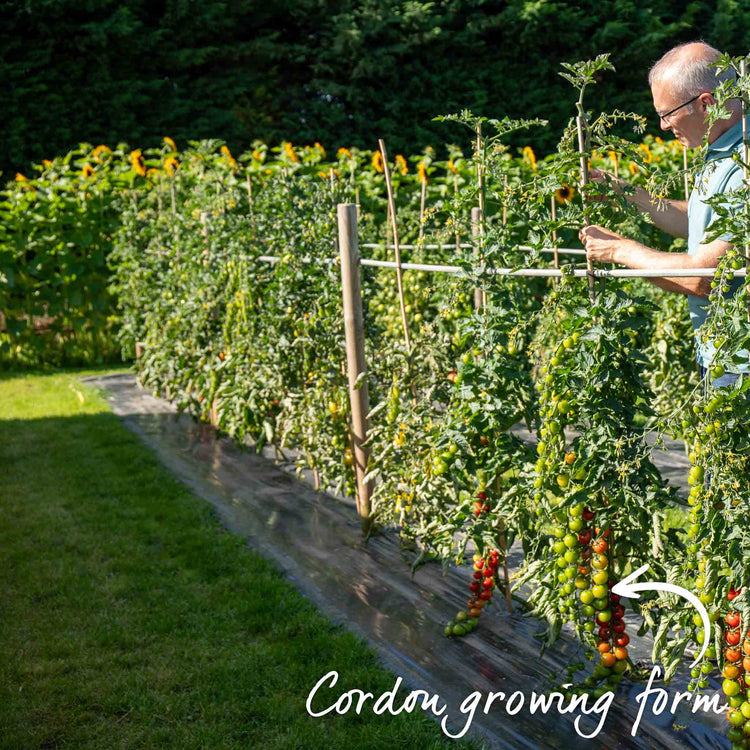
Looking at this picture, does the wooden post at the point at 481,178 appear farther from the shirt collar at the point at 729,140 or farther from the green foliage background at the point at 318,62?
the green foliage background at the point at 318,62

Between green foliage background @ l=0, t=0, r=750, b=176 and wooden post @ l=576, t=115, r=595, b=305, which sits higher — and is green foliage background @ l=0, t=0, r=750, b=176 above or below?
above

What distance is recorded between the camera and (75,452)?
5391mm

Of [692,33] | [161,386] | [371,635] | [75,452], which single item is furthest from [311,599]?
[692,33]

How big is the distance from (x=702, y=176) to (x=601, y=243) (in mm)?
296

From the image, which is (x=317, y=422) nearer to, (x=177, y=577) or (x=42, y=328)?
(x=177, y=577)

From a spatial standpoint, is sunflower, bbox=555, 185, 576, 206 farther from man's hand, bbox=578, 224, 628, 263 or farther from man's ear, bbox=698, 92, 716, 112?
man's ear, bbox=698, 92, 716, 112

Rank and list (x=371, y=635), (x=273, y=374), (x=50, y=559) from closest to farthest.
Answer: (x=371, y=635)
(x=50, y=559)
(x=273, y=374)

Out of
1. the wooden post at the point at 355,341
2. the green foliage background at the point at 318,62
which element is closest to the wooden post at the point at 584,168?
the wooden post at the point at 355,341

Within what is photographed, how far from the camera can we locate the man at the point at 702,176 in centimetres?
229

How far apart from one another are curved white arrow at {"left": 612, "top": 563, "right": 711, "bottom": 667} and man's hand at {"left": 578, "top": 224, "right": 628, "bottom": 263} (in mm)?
822

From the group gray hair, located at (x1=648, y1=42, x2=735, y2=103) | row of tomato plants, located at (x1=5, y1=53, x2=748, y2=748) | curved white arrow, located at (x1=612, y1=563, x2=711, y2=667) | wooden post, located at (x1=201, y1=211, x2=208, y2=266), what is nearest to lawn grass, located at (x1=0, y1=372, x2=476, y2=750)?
row of tomato plants, located at (x1=5, y1=53, x2=748, y2=748)

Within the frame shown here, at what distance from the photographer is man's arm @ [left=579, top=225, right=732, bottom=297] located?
2.23 meters

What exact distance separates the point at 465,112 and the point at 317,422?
5.79 feet

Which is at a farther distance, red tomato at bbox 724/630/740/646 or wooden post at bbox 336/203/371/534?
wooden post at bbox 336/203/371/534
